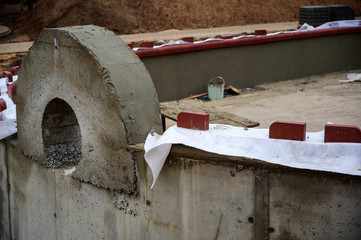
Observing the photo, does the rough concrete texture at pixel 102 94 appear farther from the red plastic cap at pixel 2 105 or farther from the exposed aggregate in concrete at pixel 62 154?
the red plastic cap at pixel 2 105

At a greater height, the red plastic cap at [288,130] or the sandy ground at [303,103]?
the red plastic cap at [288,130]

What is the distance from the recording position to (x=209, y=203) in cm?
543

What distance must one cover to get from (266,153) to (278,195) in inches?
17.0

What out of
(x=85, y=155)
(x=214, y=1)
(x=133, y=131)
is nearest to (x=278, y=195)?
(x=133, y=131)

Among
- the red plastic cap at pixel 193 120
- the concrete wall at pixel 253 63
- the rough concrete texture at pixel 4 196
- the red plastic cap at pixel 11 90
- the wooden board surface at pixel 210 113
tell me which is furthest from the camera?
the concrete wall at pixel 253 63

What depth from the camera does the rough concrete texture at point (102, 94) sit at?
19.3 ft

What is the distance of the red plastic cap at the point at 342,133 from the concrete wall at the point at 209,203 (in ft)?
1.18

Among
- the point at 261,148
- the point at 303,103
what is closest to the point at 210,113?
the point at 303,103

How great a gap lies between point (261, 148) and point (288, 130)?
319mm

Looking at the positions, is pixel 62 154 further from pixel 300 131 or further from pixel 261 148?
pixel 300 131

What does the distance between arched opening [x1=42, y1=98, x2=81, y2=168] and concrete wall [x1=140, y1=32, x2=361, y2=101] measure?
3.35 meters

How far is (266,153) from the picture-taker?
496 cm

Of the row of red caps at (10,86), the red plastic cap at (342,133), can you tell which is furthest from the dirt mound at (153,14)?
the red plastic cap at (342,133)

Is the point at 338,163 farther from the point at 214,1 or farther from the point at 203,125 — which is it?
the point at 214,1
